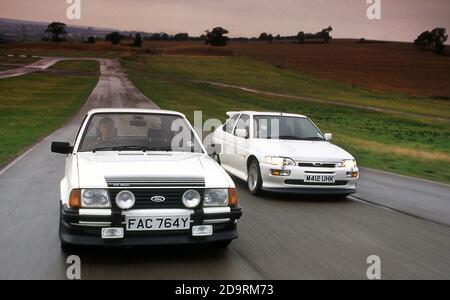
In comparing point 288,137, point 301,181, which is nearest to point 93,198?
point 301,181

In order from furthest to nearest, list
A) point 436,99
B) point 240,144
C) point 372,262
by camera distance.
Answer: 1. point 436,99
2. point 240,144
3. point 372,262

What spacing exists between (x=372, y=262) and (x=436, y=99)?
55.9 metres

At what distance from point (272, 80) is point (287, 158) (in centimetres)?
6603

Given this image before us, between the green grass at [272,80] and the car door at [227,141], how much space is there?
34.0 metres

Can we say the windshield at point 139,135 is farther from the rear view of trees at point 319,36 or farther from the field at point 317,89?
the rear view of trees at point 319,36

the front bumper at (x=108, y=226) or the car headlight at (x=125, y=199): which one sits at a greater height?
the car headlight at (x=125, y=199)

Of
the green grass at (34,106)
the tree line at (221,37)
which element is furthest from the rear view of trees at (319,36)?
the green grass at (34,106)

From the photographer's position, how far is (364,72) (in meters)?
80.4

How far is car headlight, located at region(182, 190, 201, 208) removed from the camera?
5.31 m

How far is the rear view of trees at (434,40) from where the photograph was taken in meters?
105

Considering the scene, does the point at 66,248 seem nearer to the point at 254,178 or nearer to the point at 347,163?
the point at 254,178
